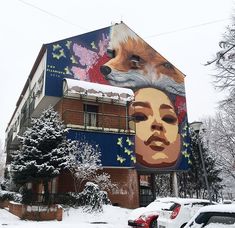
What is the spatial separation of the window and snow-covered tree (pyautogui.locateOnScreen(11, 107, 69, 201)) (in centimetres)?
460

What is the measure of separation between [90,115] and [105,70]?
3.99 m

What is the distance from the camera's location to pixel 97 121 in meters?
23.0

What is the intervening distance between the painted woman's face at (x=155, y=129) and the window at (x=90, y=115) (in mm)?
3231

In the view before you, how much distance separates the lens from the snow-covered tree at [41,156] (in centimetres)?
1666

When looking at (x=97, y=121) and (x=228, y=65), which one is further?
(x=97, y=121)

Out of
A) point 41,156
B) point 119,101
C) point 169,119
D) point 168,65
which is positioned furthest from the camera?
point 168,65

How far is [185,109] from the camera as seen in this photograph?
2895 centimetres

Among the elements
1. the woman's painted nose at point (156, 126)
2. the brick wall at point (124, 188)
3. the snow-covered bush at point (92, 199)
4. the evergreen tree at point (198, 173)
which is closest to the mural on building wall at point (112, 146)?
the brick wall at point (124, 188)

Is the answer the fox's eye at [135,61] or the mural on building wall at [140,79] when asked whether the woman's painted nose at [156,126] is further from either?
the fox's eye at [135,61]

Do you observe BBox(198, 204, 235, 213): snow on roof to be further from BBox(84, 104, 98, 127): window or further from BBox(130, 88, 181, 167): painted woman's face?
BBox(130, 88, 181, 167): painted woman's face

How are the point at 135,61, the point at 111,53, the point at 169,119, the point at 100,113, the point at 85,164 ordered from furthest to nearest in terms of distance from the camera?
the point at 169,119, the point at 135,61, the point at 111,53, the point at 100,113, the point at 85,164

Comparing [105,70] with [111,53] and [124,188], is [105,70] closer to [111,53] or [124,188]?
[111,53]

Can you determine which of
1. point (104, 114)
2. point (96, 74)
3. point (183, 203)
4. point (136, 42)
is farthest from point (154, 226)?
point (136, 42)

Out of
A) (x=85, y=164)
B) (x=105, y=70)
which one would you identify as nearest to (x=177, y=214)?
(x=85, y=164)
